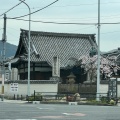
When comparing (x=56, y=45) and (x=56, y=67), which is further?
(x=56, y=45)

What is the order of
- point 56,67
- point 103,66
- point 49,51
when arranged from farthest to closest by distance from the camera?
1. point 49,51
2. point 103,66
3. point 56,67

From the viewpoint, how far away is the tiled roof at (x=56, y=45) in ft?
186

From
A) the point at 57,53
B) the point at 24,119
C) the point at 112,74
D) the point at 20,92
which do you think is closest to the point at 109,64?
the point at 112,74

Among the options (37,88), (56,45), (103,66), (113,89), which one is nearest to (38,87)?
(37,88)

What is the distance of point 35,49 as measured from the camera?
186ft

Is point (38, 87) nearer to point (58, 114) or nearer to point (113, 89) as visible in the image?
point (113, 89)

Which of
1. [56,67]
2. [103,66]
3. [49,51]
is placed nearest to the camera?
[56,67]

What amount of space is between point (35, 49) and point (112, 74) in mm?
11495

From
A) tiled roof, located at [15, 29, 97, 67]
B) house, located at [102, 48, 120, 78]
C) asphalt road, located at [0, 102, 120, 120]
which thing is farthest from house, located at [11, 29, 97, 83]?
asphalt road, located at [0, 102, 120, 120]

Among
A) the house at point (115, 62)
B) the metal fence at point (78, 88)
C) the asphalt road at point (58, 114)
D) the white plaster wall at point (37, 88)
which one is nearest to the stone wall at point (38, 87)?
the white plaster wall at point (37, 88)

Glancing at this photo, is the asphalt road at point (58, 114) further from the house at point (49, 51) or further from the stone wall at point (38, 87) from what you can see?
the house at point (49, 51)

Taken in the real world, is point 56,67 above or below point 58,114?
above

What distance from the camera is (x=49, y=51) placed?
5791 centimetres

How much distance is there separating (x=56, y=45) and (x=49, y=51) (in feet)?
7.81
